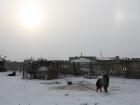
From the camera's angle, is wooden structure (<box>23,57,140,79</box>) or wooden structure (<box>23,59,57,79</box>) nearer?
wooden structure (<box>23,57,140,79</box>)

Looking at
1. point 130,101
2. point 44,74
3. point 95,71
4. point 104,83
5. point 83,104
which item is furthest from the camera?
point 95,71

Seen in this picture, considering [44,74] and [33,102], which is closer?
[33,102]

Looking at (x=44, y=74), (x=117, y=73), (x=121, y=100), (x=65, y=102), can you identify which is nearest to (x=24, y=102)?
(x=65, y=102)

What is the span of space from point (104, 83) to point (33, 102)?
5.52 m

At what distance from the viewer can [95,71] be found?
108 ft

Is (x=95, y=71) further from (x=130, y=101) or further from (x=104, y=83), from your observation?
(x=130, y=101)

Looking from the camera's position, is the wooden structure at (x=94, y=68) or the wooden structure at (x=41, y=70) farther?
the wooden structure at (x=41, y=70)

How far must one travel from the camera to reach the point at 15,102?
43.4ft

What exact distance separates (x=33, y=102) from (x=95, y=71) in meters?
20.2

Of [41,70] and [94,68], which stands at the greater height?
[94,68]

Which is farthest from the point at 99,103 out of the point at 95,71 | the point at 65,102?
the point at 95,71

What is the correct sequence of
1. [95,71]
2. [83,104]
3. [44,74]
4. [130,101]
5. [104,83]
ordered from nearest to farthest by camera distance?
[83,104] < [130,101] < [104,83] < [44,74] < [95,71]

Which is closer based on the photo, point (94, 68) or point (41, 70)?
point (41, 70)

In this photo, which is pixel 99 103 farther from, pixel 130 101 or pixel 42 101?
pixel 42 101
